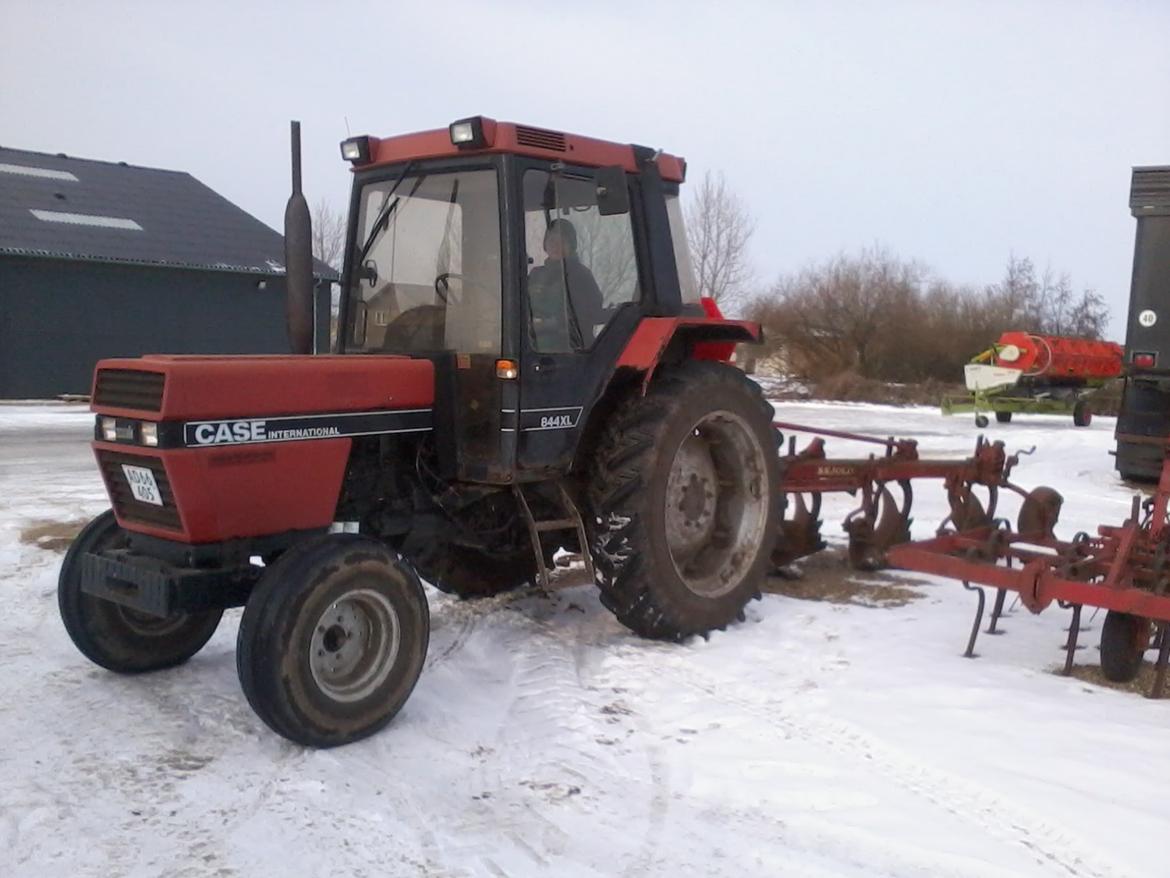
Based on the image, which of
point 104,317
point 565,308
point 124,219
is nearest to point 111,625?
point 565,308

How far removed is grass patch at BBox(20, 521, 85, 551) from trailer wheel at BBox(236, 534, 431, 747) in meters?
3.89

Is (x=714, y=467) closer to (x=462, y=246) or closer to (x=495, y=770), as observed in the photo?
(x=462, y=246)

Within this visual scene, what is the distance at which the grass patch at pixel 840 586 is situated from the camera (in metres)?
6.25

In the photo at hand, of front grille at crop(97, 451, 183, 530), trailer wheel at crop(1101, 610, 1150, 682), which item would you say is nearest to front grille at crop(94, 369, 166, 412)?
front grille at crop(97, 451, 183, 530)

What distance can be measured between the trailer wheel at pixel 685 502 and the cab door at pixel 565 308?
0.30m

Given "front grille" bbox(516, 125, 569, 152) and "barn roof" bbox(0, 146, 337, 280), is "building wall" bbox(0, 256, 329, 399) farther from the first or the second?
"front grille" bbox(516, 125, 569, 152)

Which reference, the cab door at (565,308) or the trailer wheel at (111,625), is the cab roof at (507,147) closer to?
the cab door at (565,308)

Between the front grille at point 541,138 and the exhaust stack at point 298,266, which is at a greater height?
the front grille at point 541,138

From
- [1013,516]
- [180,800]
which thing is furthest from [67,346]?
[180,800]

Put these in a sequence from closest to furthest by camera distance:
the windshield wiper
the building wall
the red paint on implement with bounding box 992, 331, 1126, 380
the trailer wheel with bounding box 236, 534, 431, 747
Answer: the trailer wheel with bounding box 236, 534, 431, 747
the windshield wiper
the red paint on implement with bounding box 992, 331, 1126, 380
the building wall

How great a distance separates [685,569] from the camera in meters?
5.78

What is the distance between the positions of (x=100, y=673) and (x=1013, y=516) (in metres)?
7.35

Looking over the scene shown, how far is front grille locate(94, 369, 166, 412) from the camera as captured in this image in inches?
153

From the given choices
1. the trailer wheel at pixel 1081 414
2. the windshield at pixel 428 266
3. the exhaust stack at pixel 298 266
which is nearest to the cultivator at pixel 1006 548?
the windshield at pixel 428 266
